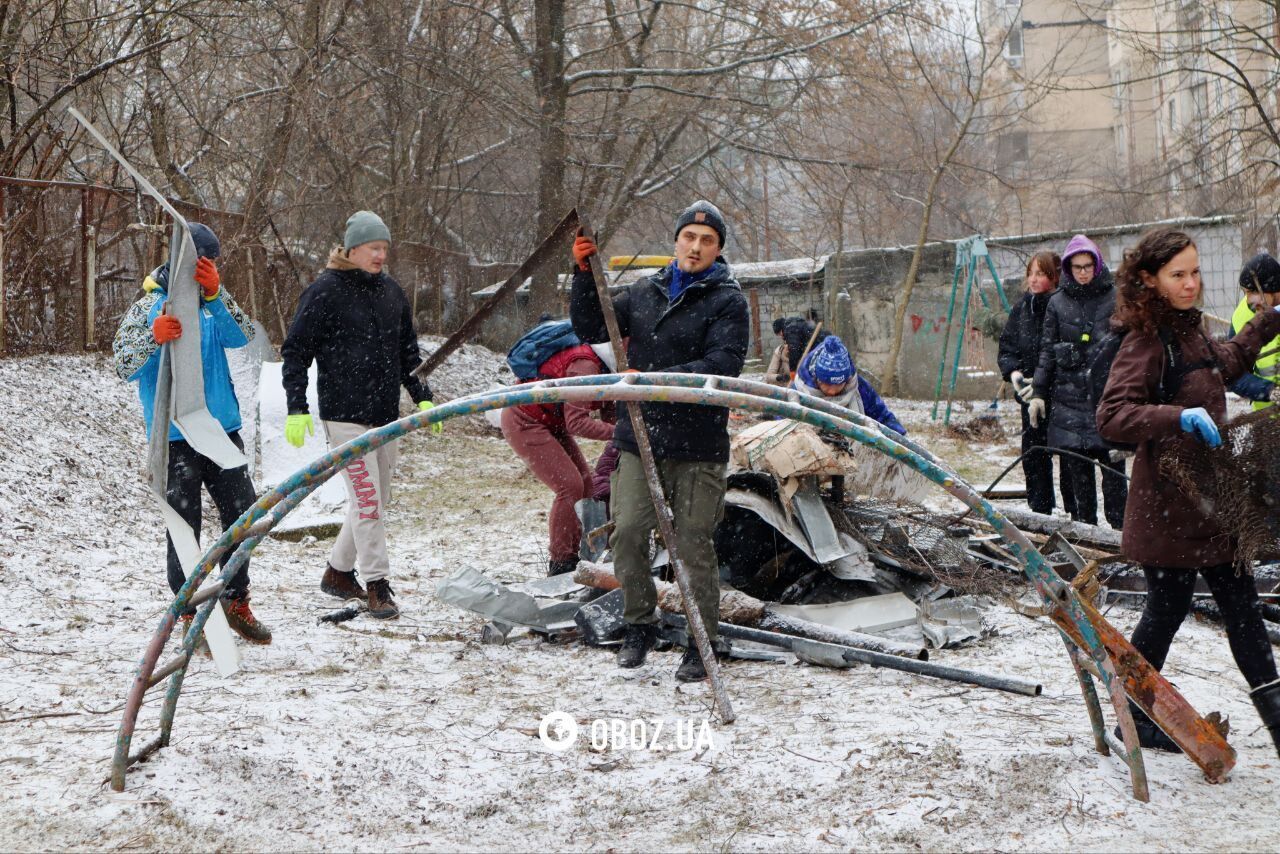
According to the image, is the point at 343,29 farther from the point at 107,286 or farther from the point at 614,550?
the point at 614,550

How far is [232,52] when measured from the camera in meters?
11.7

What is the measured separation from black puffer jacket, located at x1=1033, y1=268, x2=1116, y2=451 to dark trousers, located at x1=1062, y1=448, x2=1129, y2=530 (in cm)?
12

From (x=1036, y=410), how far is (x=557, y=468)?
277cm

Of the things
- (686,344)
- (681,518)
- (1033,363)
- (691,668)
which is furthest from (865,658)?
(1033,363)

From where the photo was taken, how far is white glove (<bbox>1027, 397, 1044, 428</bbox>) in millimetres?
6477

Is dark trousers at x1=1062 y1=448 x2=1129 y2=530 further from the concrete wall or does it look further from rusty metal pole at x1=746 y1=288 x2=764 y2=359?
rusty metal pole at x1=746 y1=288 x2=764 y2=359

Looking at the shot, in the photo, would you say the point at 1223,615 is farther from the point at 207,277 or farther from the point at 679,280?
the point at 207,277

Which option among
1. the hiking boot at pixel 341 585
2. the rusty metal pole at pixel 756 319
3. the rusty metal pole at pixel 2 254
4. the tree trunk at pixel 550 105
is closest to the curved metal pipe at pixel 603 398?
the hiking boot at pixel 341 585

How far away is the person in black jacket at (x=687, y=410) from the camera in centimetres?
412

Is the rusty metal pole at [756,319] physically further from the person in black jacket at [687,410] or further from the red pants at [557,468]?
the person in black jacket at [687,410]

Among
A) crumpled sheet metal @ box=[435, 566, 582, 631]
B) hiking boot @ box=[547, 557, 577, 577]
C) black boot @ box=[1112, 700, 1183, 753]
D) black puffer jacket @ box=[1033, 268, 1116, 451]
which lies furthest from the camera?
black puffer jacket @ box=[1033, 268, 1116, 451]

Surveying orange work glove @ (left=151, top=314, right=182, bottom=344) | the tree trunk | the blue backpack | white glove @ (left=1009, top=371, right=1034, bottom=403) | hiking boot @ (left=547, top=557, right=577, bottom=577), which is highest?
the tree trunk

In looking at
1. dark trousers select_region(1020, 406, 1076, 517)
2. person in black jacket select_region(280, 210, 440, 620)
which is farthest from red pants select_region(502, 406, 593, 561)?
dark trousers select_region(1020, 406, 1076, 517)

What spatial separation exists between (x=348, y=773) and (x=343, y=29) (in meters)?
10.5
